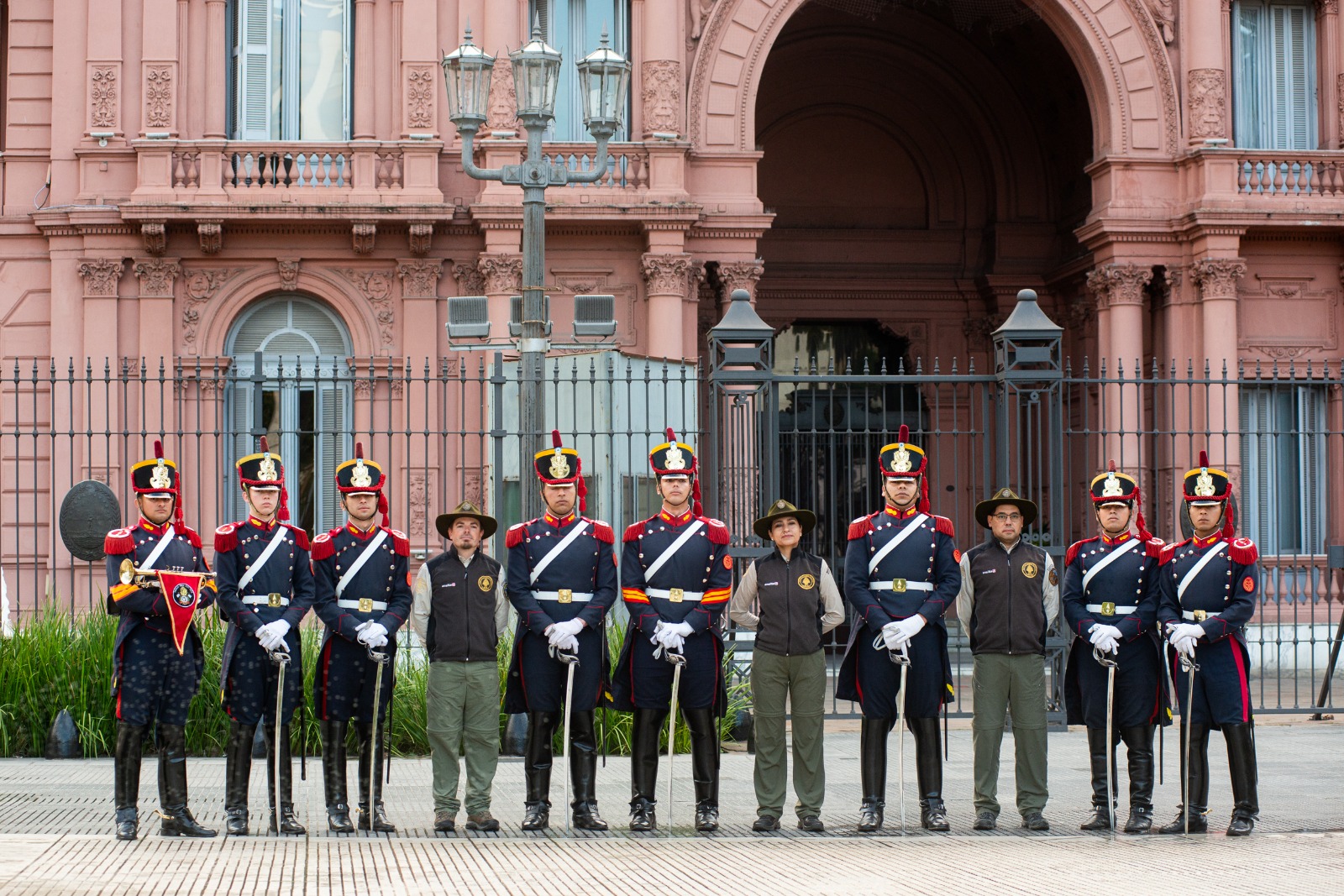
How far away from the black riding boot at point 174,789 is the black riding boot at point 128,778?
0.12 m

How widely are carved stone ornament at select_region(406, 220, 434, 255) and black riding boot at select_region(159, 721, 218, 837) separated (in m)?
11.6

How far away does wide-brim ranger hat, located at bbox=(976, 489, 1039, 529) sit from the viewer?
9438mm

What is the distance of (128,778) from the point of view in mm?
8617

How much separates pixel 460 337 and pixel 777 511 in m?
4.15

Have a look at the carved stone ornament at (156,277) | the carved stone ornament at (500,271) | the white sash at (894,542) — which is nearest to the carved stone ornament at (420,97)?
the carved stone ornament at (500,271)

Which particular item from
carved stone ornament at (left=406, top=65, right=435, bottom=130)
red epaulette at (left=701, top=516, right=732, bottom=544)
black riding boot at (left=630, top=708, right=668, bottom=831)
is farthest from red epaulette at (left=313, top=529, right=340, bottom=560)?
carved stone ornament at (left=406, top=65, right=435, bottom=130)

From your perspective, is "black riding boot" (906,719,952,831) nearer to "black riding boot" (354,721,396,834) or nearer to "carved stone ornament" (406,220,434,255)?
"black riding boot" (354,721,396,834)

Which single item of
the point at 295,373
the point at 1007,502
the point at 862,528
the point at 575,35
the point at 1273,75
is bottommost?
the point at 862,528

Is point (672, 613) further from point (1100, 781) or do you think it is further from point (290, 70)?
point (290, 70)

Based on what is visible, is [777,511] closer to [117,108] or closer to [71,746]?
[71,746]

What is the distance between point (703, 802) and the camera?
8.99 meters

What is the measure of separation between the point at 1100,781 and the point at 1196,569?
1245mm

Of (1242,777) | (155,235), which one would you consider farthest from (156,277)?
(1242,777)

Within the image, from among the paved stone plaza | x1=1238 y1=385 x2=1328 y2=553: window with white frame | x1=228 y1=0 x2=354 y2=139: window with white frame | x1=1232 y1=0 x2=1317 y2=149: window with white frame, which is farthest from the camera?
x1=1232 y1=0 x2=1317 y2=149: window with white frame
